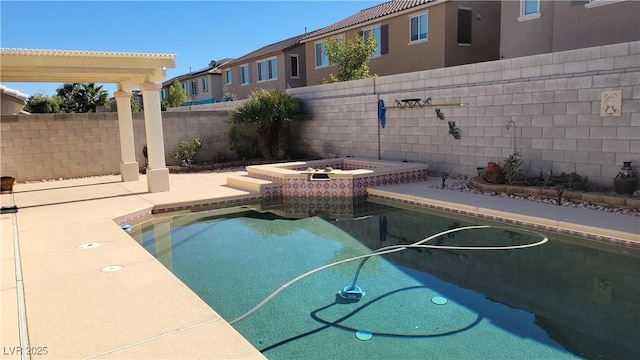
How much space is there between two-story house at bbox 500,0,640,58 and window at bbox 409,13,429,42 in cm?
366

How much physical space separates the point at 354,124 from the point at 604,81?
24.5ft

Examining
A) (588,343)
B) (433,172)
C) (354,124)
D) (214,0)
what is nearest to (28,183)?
(214,0)

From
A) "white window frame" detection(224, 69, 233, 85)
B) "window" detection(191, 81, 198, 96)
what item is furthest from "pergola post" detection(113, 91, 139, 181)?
"window" detection(191, 81, 198, 96)

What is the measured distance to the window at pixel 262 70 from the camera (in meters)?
29.0

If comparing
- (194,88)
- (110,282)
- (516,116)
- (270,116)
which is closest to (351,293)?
(110,282)

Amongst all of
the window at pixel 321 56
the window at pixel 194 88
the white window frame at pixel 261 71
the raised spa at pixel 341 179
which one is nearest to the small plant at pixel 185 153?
the raised spa at pixel 341 179

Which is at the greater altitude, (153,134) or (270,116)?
(270,116)

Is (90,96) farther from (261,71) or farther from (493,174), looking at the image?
(493,174)

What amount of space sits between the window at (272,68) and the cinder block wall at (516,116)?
1420cm

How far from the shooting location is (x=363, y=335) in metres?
4.17

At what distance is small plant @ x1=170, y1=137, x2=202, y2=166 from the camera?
15.1m

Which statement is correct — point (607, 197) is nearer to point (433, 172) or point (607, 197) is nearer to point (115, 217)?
point (433, 172)

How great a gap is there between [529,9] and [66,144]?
1545cm

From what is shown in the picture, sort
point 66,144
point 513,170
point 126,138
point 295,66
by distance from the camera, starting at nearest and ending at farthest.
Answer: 1. point 513,170
2. point 126,138
3. point 66,144
4. point 295,66
